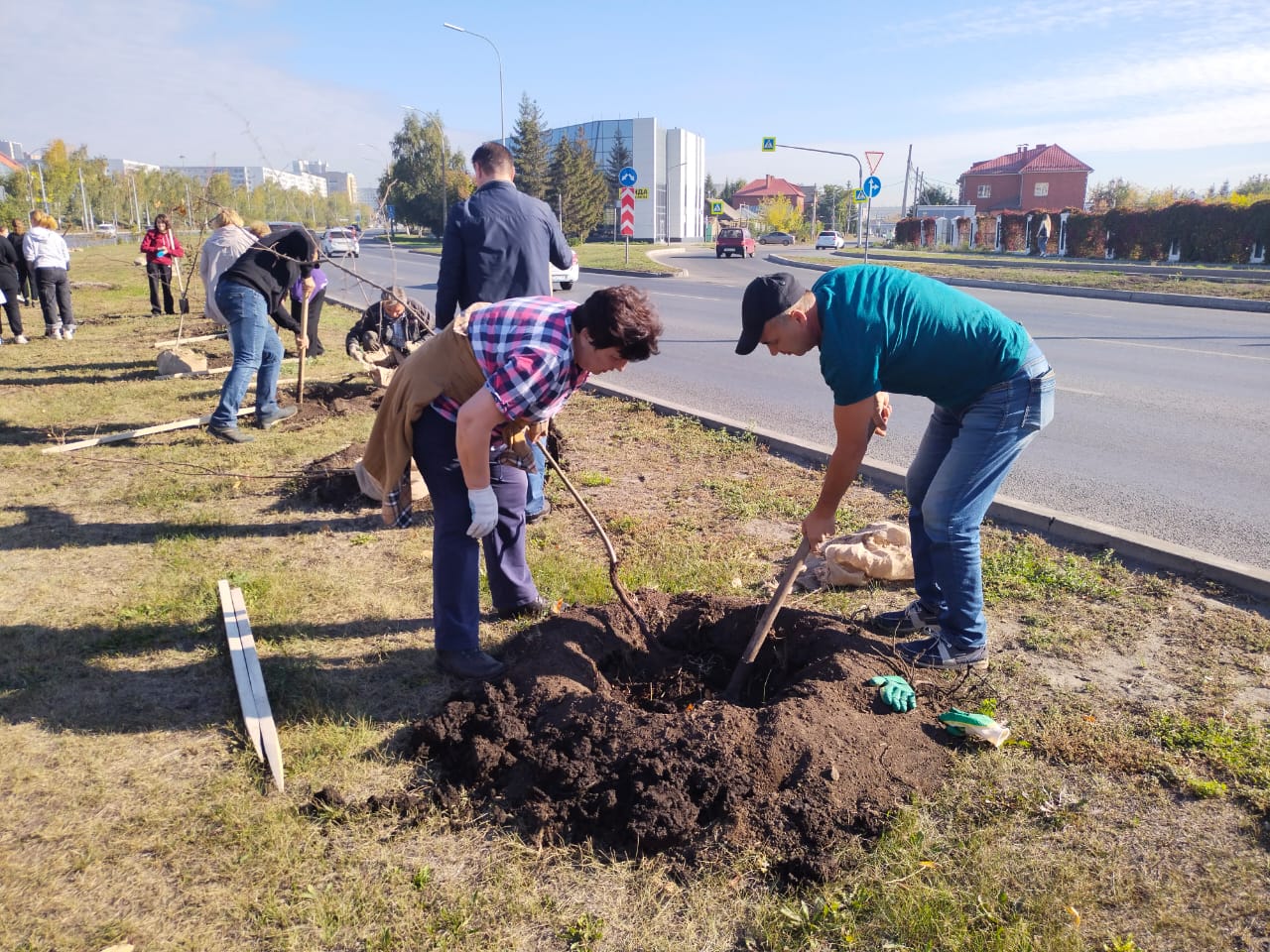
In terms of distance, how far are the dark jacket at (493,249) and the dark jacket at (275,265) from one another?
96.3 inches

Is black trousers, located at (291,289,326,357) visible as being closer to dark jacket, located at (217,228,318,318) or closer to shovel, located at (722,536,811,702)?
dark jacket, located at (217,228,318,318)

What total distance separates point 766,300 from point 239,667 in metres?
2.43

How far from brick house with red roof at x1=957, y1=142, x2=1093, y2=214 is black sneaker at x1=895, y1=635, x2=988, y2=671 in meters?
69.6

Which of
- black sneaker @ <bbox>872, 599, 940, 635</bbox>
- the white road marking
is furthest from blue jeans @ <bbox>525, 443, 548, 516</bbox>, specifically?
the white road marking

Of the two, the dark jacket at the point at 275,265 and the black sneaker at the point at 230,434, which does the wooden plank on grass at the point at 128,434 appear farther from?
the dark jacket at the point at 275,265

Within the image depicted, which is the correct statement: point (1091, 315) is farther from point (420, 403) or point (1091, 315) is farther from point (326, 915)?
point (326, 915)

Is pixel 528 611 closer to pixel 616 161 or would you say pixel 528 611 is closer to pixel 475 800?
pixel 475 800

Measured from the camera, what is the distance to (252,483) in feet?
19.3

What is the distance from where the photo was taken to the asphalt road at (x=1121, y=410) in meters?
5.16

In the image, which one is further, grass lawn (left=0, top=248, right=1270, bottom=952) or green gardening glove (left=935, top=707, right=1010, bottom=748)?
green gardening glove (left=935, top=707, right=1010, bottom=748)

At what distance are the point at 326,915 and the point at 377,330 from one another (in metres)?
7.35

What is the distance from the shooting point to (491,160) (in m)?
4.77

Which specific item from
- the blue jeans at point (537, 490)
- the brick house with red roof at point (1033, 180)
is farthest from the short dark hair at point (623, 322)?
the brick house with red roof at point (1033, 180)

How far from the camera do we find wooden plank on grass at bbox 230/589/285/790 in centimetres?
282
